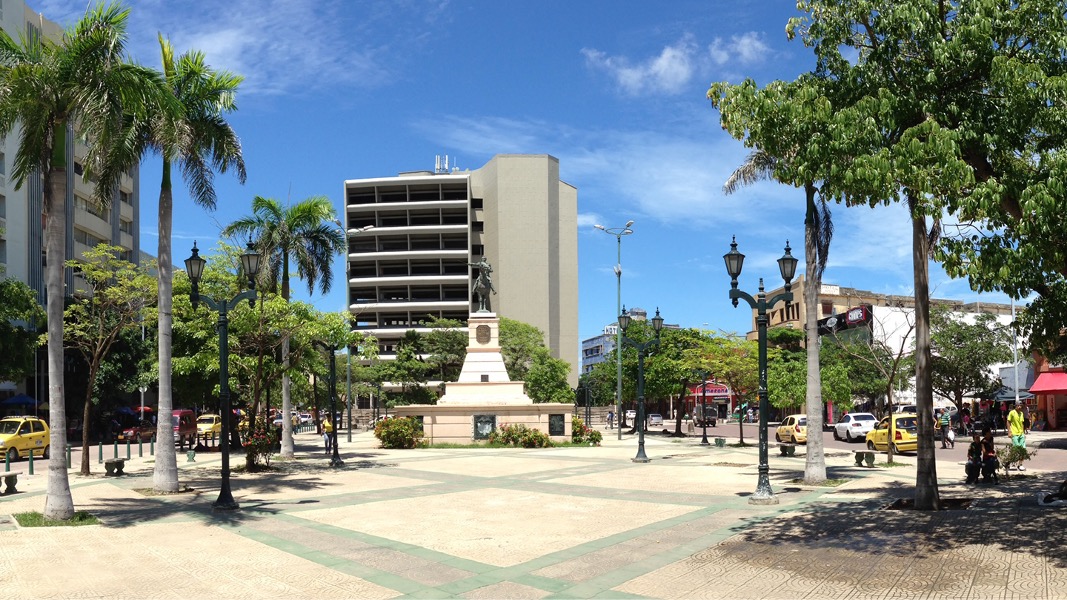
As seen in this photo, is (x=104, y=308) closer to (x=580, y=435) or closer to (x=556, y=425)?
(x=556, y=425)

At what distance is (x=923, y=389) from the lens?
14.3 m

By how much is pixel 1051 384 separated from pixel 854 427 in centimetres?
1313

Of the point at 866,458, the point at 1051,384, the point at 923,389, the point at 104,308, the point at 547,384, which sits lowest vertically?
the point at 866,458

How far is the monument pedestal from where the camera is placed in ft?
122

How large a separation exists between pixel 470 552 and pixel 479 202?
90466 millimetres

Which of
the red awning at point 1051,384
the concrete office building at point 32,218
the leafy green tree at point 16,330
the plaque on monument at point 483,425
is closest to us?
the leafy green tree at point 16,330

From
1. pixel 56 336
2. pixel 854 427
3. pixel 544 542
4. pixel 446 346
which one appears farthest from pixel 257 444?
pixel 446 346

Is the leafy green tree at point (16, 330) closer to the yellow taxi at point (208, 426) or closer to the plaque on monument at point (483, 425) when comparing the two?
the yellow taxi at point (208, 426)

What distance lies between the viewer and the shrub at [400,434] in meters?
36.2

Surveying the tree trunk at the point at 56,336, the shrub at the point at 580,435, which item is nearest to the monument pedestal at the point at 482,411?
the shrub at the point at 580,435

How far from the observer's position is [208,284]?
3128 centimetres

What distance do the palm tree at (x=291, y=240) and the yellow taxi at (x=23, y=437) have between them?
9.31 metres

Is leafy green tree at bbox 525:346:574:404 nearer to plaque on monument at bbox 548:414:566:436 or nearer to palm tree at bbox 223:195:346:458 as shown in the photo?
plaque on monument at bbox 548:414:566:436

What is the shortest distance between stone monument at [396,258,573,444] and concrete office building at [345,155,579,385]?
5564 cm
